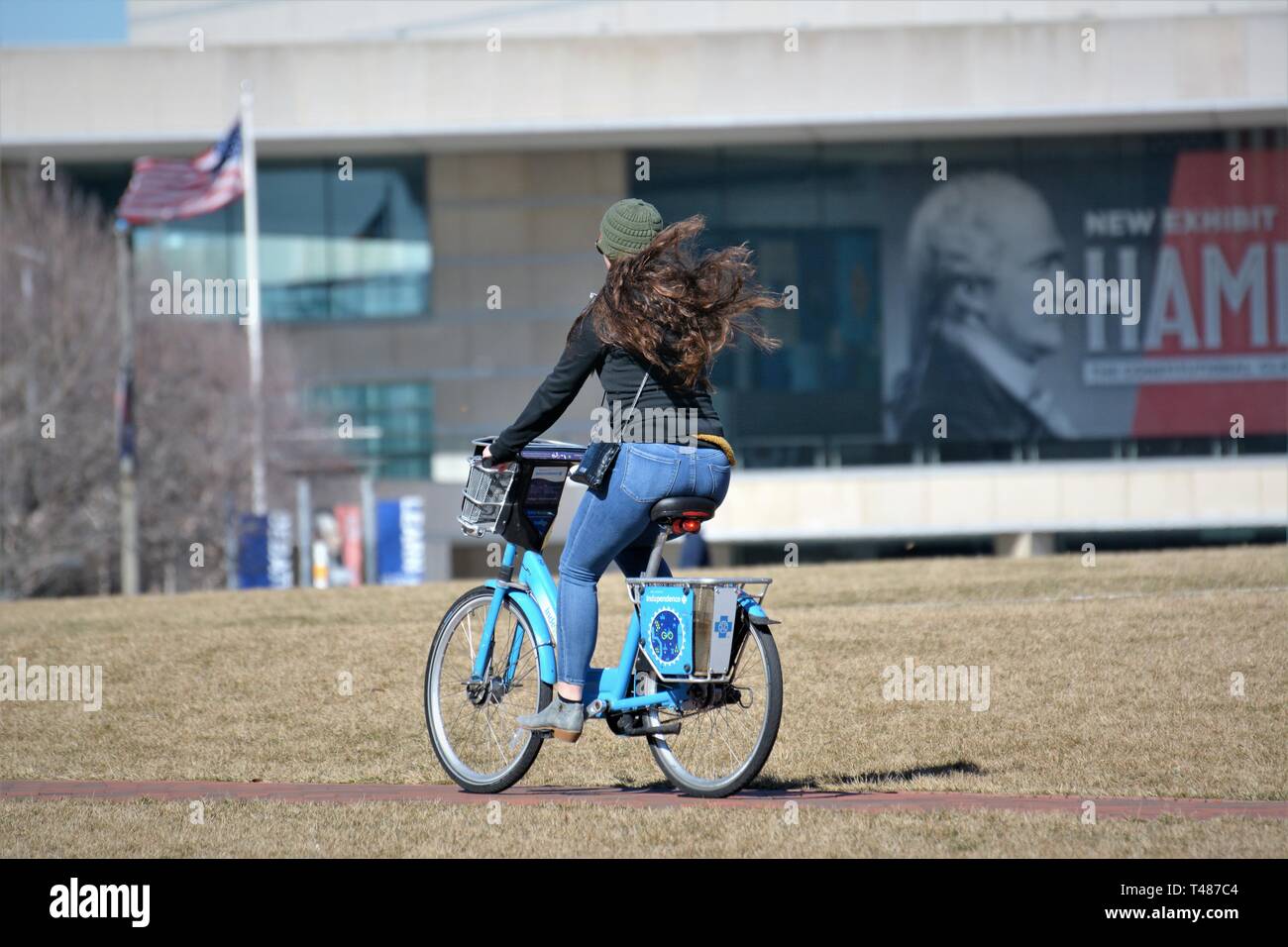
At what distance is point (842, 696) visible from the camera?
9641mm

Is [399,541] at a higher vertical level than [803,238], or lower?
lower

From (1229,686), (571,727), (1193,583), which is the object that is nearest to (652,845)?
(571,727)

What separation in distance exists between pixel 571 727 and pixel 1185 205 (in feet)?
141

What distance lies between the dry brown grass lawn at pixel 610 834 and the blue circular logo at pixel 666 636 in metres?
0.58

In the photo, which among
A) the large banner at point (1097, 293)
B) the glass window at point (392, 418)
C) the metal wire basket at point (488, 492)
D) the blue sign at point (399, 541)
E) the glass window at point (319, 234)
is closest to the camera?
the metal wire basket at point (488, 492)

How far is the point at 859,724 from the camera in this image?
8.99 meters

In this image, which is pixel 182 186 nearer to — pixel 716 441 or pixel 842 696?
pixel 842 696

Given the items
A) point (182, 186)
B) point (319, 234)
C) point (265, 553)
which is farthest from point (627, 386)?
point (319, 234)

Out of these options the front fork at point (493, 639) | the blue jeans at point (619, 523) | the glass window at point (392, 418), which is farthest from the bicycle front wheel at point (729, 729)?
the glass window at point (392, 418)

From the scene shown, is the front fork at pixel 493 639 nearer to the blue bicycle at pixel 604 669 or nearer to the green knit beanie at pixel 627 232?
the blue bicycle at pixel 604 669

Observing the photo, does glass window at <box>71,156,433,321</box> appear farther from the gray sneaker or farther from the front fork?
the gray sneaker

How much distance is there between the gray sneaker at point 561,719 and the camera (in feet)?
22.2

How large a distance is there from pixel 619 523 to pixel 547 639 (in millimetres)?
673

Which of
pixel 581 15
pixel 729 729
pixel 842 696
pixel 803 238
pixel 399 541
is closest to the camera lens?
pixel 729 729
